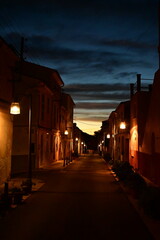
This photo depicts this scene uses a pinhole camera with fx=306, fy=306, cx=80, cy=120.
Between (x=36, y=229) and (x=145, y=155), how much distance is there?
536 inches

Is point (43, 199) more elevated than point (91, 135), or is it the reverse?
point (91, 135)

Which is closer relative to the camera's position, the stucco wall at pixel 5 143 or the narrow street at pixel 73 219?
the narrow street at pixel 73 219

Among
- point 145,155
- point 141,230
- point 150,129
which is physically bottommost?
point 141,230

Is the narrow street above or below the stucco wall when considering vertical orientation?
below

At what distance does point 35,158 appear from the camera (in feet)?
83.8

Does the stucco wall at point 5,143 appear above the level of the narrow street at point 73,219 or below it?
above

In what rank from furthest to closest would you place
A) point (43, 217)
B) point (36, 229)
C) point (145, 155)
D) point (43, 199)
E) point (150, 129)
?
point (145, 155) < point (150, 129) < point (43, 199) < point (43, 217) < point (36, 229)

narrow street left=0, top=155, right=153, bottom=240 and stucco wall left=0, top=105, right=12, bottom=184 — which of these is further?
stucco wall left=0, top=105, right=12, bottom=184

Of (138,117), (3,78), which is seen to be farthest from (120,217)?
(138,117)

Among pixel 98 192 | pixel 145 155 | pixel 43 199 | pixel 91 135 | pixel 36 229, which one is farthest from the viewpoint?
pixel 91 135

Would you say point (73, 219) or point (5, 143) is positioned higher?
point (5, 143)

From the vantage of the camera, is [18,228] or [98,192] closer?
[18,228]

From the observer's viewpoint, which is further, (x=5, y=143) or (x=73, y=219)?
(x=5, y=143)

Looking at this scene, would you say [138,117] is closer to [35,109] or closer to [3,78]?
[35,109]
